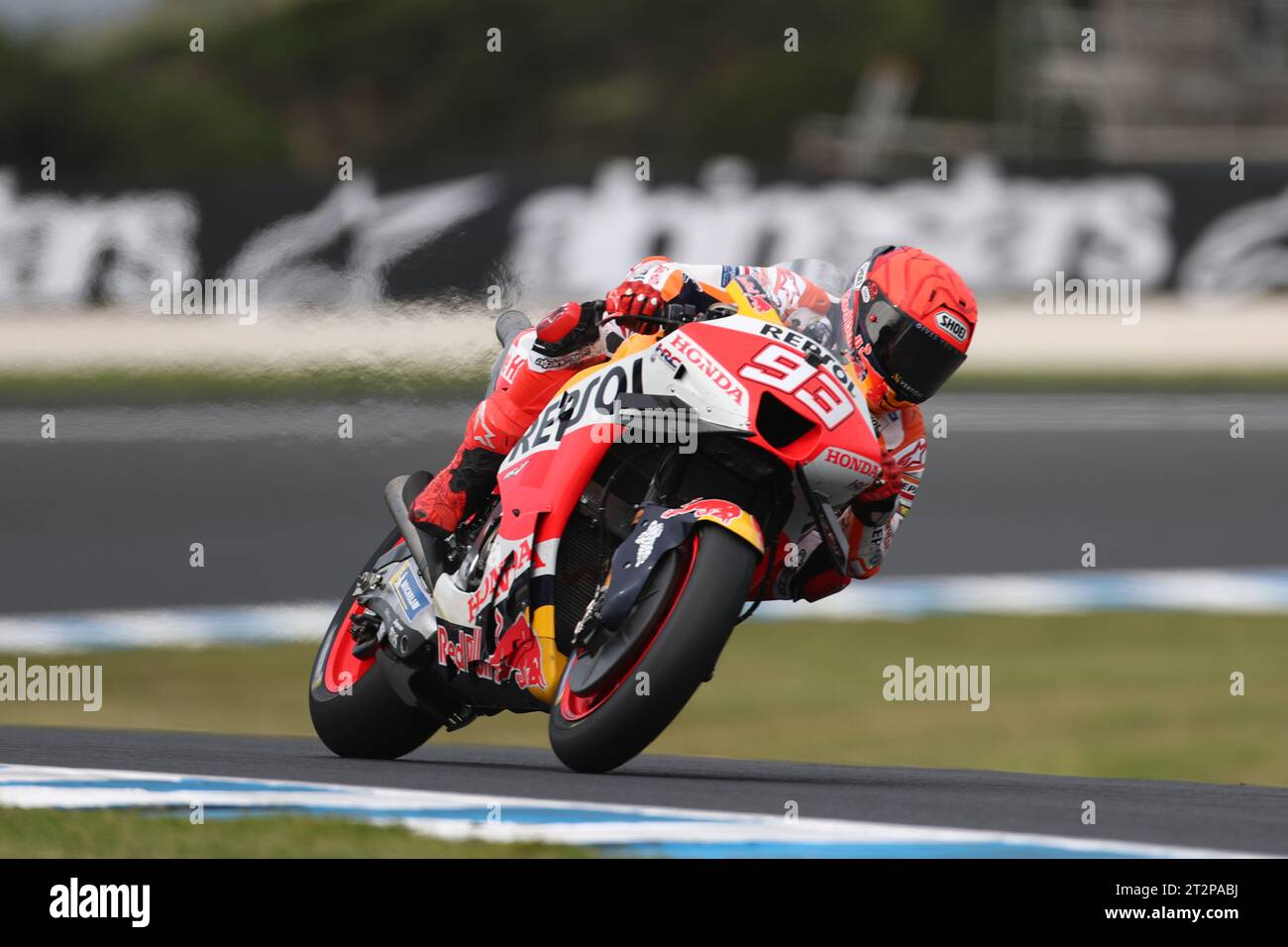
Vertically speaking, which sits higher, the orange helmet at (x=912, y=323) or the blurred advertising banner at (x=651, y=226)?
the blurred advertising banner at (x=651, y=226)

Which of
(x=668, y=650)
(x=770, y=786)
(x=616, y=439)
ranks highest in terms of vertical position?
(x=616, y=439)

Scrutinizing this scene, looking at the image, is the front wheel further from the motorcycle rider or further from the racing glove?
the racing glove

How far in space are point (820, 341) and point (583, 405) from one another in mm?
646

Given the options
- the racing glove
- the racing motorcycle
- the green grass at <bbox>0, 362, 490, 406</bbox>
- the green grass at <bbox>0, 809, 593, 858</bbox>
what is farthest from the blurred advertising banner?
the green grass at <bbox>0, 809, 593, 858</bbox>

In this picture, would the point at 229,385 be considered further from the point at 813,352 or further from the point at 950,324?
the point at 950,324

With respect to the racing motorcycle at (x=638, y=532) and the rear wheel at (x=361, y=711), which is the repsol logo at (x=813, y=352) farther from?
the rear wheel at (x=361, y=711)

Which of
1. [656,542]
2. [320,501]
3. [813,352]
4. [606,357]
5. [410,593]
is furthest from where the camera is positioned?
[320,501]

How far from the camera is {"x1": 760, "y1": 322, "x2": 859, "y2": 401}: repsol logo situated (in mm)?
5012

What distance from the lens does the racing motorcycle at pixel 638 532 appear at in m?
4.77

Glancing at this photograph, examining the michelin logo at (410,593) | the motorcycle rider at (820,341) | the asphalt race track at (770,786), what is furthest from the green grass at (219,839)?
the motorcycle rider at (820,341)

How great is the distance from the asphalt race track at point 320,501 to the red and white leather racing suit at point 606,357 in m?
3.80

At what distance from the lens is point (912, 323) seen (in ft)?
16.6

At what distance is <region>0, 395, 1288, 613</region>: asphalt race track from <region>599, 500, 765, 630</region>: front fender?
488 cm

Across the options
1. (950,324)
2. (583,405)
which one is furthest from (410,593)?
(950,324)
